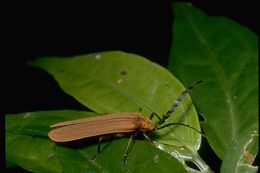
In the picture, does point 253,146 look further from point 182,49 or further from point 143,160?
point 182,49

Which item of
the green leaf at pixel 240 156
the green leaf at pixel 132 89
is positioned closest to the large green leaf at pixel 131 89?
the green leaf at pixel 132 89

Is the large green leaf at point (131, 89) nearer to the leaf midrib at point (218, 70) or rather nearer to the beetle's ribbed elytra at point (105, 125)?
the beetle's ribbed elytra at point (105, 125)

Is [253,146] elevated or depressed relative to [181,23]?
depressed

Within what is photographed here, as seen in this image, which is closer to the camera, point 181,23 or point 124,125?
point 124,125

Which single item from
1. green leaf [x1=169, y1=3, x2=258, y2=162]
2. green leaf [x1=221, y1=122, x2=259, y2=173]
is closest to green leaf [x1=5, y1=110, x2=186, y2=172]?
green leaf [x1=221, y1=122, x2=259, y2=173]

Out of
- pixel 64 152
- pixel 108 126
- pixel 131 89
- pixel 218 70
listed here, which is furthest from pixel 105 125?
pixel 218 70

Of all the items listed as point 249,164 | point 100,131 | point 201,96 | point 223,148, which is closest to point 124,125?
point 100,131

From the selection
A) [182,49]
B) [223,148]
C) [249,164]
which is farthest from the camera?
[182,49]
